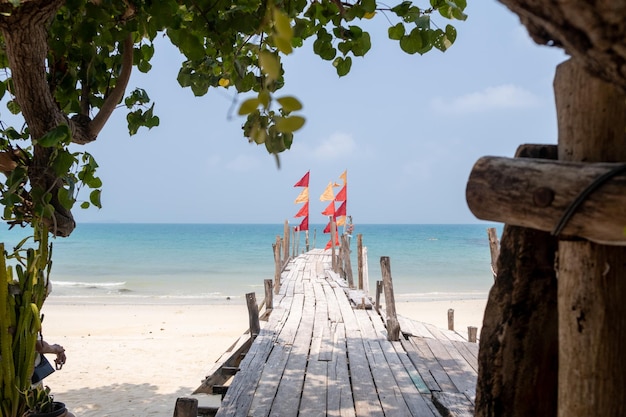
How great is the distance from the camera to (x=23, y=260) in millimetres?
3504

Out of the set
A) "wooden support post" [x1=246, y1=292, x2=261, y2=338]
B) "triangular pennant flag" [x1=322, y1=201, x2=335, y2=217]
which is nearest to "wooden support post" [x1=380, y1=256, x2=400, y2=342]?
"wooden support post" [x1=246, y1=292, x2=261, y2=338]

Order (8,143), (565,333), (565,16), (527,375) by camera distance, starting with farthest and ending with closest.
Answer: (8,143), (527,375), (565,333), (565,16)

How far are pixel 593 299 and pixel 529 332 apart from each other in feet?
1.02

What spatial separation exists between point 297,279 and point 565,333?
1353cm

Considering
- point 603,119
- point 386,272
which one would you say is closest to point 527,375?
point 603,119

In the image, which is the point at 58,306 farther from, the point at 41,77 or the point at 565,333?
the point at 565,333

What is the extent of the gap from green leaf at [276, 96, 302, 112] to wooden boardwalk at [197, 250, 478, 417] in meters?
3.60

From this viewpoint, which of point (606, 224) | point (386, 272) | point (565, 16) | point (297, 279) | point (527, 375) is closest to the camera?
point (565, 16)

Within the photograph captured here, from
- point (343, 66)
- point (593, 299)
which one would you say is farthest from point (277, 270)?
point (593, 299)

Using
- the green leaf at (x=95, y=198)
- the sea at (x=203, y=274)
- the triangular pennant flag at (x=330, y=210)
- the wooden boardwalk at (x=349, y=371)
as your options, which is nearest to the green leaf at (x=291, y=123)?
the green leaf at (x=95, y=198)

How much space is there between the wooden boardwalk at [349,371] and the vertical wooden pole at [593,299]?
2901 millimetres

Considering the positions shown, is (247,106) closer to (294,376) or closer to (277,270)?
(294,376)

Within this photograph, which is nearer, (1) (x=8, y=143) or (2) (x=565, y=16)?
(2) (x=565, y=16)

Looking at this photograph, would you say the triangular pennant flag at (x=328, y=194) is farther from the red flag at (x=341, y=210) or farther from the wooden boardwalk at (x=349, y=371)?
the wooden boardwalk at (x=349, y=371)
